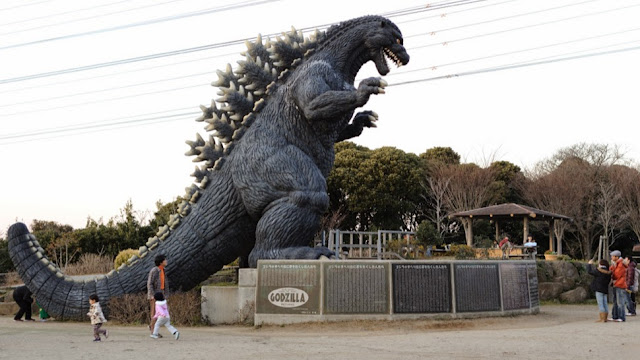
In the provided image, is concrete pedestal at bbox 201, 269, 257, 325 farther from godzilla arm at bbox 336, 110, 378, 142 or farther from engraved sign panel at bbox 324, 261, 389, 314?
godzilla arm at bbox 336, 110, 378, 142

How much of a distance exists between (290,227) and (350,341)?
7.58 feet

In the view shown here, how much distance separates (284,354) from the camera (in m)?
7.24

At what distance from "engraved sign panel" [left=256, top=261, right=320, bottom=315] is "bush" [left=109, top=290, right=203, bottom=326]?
1348 millimetres

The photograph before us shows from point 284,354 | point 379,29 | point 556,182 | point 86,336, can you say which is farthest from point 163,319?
point 556,182

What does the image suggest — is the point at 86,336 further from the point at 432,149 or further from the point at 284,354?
the point at 432,149

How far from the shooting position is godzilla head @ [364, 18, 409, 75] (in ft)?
36.3

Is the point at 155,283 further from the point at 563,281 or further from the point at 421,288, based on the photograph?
the point at 563,281

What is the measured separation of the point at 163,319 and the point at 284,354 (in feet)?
7.69

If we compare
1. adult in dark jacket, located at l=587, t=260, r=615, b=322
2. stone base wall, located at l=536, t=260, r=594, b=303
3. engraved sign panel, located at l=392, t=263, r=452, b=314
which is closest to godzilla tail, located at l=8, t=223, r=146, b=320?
engraved sign panel, located at l=392, t=263, r=452, b=314

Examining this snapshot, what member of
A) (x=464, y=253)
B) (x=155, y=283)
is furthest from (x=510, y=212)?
(x=155, y=283)

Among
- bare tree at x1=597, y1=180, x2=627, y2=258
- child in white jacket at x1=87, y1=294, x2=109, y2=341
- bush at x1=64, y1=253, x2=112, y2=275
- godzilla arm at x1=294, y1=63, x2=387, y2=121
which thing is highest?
bare tree at x1=597, y1=180, x2=627, y2=258

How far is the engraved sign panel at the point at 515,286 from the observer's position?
11250 millimetres

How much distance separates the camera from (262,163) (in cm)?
1030

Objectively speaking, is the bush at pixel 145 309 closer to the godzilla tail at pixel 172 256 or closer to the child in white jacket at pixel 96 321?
the godzilla tail at pixel 172 256
